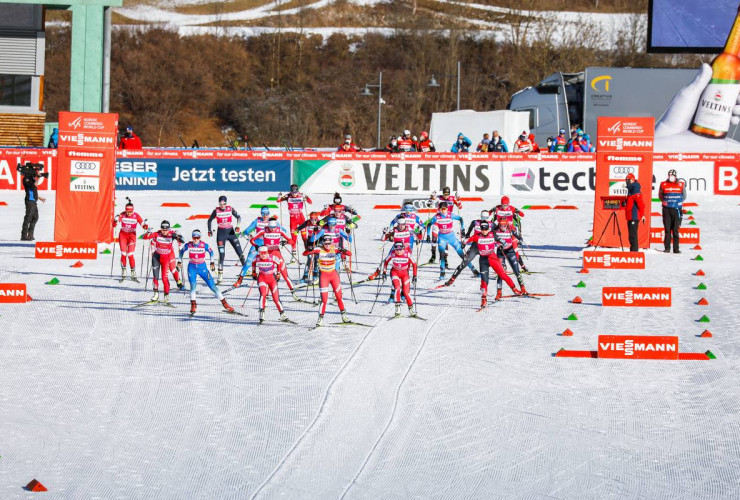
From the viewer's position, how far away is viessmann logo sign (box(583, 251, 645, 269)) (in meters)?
26.0

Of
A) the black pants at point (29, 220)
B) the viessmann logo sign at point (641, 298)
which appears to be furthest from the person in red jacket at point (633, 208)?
the black pants at point (29, 220)

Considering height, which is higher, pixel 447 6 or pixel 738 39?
pixel 447 6

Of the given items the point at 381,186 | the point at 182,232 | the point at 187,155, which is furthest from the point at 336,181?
the point at 182,232

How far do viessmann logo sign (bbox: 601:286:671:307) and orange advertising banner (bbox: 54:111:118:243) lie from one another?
12.2m

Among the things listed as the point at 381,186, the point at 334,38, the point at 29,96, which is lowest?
the point at 381,186

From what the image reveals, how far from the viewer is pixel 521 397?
1593cm

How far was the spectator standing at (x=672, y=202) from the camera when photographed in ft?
89.1

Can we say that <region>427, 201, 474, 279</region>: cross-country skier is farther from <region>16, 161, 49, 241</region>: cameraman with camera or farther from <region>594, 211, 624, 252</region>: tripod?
<region>16, 161, 49, 241</region>: cameraman with camera

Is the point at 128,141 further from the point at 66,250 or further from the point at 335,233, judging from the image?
the point at 335,233

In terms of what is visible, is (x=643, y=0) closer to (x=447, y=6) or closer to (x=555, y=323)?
(x=447, y=6)

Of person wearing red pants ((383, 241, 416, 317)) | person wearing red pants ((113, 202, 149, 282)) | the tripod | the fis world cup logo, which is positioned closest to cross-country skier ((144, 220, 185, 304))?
person wearing red pants ((113, 202, 149, 282))

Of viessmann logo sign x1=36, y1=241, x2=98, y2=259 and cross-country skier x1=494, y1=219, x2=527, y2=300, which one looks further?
viessmann logo sign x1=36, y1=241, x2=98, y2=259

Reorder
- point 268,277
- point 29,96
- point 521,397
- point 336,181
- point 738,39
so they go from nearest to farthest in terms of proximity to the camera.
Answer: point 521,397, point 268,277, point 336,181, point 738,39, point 29,96

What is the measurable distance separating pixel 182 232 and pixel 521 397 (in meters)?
16.1
